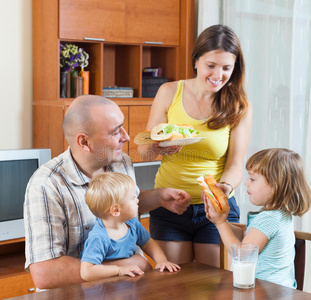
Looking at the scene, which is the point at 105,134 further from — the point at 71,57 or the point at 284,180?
the point at 71,57

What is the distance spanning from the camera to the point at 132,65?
12.6 ft

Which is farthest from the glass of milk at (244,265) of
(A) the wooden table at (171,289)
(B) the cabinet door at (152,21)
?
(B) the cabinet door at (152,21)

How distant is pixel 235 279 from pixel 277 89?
7.39 feet

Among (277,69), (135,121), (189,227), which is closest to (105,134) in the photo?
(189,227)

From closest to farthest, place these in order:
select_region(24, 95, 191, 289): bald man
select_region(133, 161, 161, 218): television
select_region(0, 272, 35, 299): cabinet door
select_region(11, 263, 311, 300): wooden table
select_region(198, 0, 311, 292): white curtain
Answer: select_region(11, 263, 311, 300): wooden table < select_region(24, 95, 191, 289): bald man < select_region(0, 272, 35, 299): cabinet door < select_region(198, 0, 311, 292): white curtain < select_region(133, 161, 161, 218): television

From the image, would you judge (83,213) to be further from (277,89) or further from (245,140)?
(277,89)

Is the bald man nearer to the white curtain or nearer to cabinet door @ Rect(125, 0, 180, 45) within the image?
the white curtain

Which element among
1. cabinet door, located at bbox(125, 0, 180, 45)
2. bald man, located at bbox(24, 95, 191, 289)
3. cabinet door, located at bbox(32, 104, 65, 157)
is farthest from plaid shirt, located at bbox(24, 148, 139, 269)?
cabinet door, located at bbox(125, 0, 180, 45)

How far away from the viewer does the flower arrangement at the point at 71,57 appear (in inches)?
136

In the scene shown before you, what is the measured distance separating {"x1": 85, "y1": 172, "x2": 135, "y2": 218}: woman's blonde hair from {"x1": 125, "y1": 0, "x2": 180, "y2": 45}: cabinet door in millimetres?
2170

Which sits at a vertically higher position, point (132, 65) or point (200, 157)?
point (132, 65)

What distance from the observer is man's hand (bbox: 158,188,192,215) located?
1.98m

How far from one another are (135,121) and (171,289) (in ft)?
7.66

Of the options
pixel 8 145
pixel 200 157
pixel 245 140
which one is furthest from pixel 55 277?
pixel 8 145
